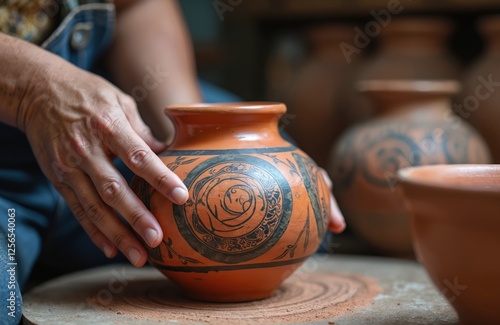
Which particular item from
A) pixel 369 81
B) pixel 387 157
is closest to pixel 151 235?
pixel 387 157

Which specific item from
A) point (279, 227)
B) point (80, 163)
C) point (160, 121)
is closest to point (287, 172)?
point (279, 227)

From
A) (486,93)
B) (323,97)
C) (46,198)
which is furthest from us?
(323,97)

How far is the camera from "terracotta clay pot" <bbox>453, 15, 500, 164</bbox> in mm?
1984

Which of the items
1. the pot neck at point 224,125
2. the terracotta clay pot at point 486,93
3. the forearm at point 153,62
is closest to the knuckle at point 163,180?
the pot neck at point 224,125

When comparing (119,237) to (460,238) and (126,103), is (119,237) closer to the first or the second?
(126,103)

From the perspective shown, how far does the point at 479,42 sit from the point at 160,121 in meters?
1.42

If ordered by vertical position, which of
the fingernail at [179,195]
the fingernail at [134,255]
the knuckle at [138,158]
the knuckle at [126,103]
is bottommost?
the fingernail at [134,255]

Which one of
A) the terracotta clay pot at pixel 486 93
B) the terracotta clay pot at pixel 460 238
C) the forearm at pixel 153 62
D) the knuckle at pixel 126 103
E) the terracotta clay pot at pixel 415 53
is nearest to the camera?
the terracotta clay pot at pixel 460 238

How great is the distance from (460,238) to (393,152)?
0.86 metres

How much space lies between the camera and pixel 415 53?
2.18 m

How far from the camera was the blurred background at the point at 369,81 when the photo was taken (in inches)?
69.1

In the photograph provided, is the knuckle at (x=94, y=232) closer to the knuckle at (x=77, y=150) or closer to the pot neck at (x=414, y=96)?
the knuckle at (x=77, y=150)

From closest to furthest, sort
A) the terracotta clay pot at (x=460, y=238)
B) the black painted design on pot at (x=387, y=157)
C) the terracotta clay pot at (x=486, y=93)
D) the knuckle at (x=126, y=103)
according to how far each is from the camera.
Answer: the terracotta clay pot at (x=460, y=238), the knuckle at (x=126, y=103), the black painted design on pot at (x=387, y=157), the terracotta clay pot at (x=486, y=93)

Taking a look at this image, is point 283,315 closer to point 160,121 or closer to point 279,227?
point 279,227
